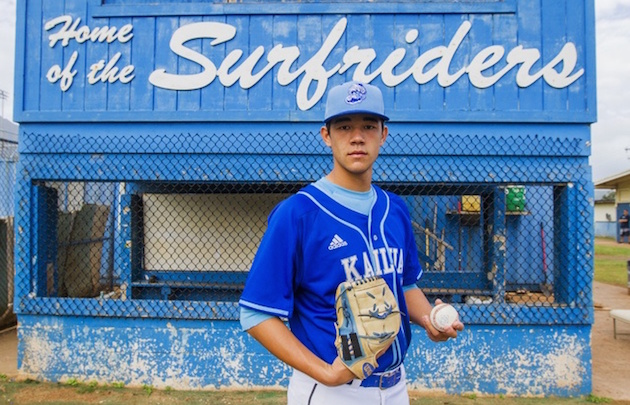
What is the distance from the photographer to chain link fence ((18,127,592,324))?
480 cm

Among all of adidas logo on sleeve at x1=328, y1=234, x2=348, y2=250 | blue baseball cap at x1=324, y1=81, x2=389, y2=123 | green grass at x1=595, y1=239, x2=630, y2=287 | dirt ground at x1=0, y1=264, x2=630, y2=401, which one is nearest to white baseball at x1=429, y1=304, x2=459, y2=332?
adidas logo on sleeve at x1=328, y1=234, x2=348, y2=250

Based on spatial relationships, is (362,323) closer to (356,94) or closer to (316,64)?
(356,94)

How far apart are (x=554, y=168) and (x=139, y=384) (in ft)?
15.3

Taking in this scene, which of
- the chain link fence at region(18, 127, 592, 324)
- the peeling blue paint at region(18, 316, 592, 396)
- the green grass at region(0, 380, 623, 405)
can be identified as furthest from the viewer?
the chain link fence at region(18, 127, 592, 324)

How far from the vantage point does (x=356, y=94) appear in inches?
68.9

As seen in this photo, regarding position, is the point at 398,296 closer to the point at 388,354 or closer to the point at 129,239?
the point at 388,354

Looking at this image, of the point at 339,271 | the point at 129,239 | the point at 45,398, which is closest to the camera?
the point at 339,271

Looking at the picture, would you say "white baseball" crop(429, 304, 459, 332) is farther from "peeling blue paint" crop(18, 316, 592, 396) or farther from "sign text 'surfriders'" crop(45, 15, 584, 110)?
"sign text 'surfriders'" crop(45, 15, 584, 110)

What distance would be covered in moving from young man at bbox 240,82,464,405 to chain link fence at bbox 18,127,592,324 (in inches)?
118

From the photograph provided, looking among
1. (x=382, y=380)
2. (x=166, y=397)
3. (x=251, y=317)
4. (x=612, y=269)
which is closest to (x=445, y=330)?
(x=382, y=380)

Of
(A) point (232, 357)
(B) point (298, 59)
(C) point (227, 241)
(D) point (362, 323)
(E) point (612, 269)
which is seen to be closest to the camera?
(D) point (362, 323)

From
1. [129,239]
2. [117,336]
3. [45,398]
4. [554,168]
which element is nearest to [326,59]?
[554,168]

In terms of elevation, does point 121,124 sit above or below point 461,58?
below

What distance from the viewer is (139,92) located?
16.4 ft
